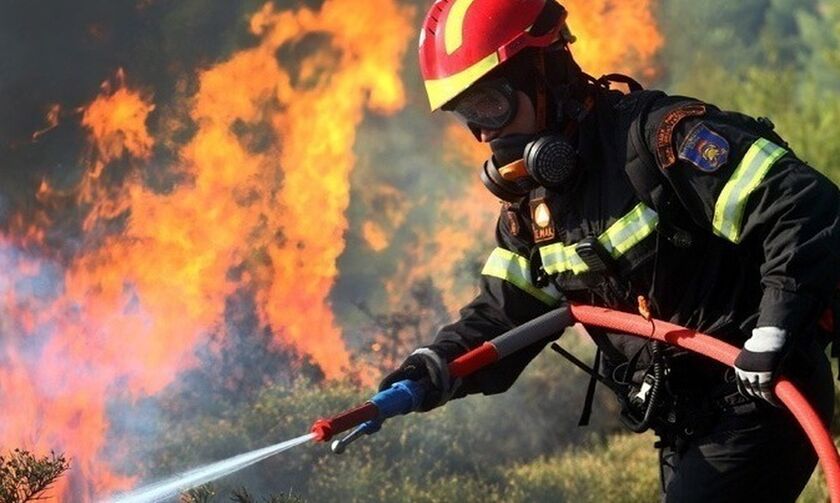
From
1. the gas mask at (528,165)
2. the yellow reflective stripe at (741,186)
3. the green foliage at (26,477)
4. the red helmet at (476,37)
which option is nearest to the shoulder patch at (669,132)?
the yellow reflective stripe at (741,186)

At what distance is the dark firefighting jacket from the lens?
10.2 ft

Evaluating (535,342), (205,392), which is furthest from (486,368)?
(205,392)

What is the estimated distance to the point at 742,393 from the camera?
331 centimetres

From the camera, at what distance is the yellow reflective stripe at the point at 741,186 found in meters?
3.17

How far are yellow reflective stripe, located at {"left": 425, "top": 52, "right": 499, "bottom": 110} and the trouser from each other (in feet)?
3.77

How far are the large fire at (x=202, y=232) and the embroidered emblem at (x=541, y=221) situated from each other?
3688 millimetres

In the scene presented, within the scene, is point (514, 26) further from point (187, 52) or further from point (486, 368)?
point (187, 52)

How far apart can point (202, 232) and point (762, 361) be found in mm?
4576

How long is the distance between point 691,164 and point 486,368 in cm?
105

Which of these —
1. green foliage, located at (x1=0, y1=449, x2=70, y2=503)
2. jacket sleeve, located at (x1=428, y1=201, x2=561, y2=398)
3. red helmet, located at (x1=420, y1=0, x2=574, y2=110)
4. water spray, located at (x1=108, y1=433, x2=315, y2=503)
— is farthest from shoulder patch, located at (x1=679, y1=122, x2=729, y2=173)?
green foliage, located at (x1=0, y1=449, x2=70, y2=503)

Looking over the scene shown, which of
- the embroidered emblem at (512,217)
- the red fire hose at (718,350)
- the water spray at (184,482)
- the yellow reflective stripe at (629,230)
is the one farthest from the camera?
the water spray at (184,482)

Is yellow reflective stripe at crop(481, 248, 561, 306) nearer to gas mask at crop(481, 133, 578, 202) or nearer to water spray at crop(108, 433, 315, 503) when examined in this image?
gas mask at crop(481, 133, 578, 202)

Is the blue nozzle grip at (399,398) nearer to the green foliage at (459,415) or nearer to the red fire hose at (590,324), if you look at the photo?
the red fire hose at (590,324)

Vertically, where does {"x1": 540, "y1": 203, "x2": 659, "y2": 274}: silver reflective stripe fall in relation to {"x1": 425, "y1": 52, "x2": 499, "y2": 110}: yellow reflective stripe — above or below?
below
